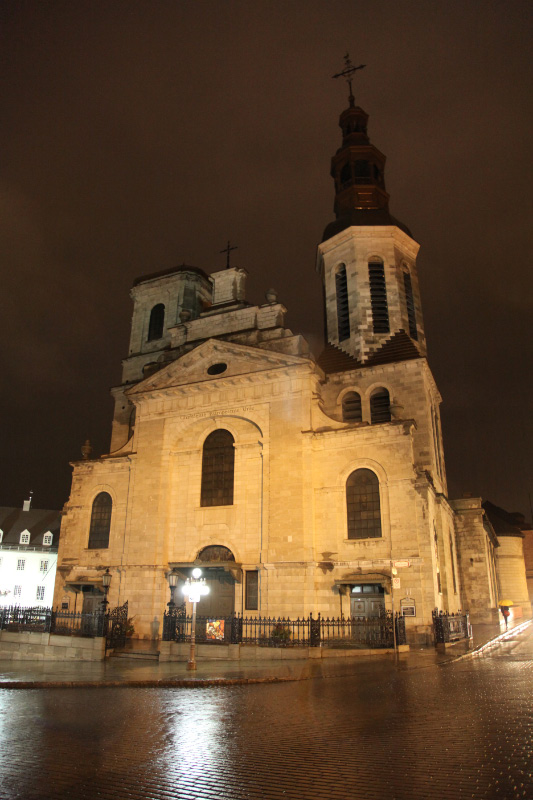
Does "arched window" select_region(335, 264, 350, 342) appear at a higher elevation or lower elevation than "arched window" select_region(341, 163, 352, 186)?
lower

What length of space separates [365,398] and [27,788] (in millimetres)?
24437

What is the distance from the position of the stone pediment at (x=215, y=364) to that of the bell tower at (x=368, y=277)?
5.71m

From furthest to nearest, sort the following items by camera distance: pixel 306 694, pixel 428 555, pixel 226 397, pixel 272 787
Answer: pixel 226 397 < pixel 428 555 < pixel 306 694 < pixel 272 787

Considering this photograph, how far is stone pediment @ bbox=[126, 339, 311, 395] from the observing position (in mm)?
26891

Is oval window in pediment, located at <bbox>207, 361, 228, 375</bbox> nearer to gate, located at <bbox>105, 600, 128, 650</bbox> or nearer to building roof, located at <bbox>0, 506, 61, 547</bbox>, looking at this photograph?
gate, located at <bbox>105, 600, 128, 650</bbox>

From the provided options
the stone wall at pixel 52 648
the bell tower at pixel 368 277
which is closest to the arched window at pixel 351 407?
the bell tower at pixel 368 277

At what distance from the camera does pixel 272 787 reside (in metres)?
5.96

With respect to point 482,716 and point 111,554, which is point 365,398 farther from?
point 482,716

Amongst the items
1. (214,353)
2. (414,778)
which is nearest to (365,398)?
(214,353)

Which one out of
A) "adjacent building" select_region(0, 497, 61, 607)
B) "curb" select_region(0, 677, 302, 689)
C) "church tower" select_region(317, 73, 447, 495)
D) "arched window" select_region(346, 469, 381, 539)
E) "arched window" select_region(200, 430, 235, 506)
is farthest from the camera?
"adjacent building" select_region(0, 497, 61, 607)

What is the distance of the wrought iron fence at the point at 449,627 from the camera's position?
68.1 feet

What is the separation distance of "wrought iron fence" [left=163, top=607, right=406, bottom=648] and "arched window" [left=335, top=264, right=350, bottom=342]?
52.4ft

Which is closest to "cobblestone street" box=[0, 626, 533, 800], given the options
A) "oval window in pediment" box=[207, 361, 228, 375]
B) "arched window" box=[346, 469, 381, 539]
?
"arched window" box=[346, 469, 381, 539]

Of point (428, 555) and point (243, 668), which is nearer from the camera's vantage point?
point (243, 668)
